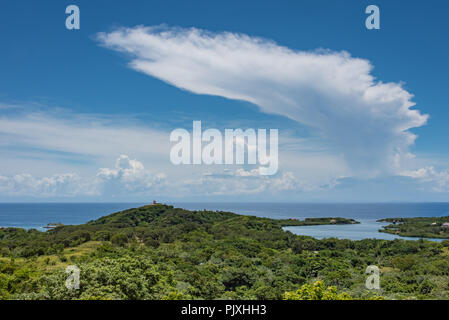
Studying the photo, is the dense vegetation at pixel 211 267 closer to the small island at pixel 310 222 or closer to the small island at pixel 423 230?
the small island at pixel 423 230

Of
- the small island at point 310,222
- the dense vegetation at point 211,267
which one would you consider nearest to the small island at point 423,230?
the small island at point 310,222

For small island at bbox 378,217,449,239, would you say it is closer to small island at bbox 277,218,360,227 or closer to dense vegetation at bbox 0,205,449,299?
small island at bbox 277,218,360,227

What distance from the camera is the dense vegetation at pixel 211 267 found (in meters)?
16.2

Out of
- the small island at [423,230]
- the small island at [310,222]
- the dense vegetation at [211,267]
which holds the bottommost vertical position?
the small island at [310,222]

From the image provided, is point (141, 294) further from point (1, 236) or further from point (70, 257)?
point (1, 236)

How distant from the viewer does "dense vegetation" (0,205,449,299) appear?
16234 millimetres

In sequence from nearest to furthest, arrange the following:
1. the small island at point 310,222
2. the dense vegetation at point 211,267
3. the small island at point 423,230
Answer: the dense vegetation at point 211,267 < the small island at point 423,230 < the small island at point 310,222

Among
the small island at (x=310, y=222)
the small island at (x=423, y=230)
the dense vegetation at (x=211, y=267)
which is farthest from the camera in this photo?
the small island at (x=310, y=222)

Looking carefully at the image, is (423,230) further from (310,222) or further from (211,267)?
(211,267)

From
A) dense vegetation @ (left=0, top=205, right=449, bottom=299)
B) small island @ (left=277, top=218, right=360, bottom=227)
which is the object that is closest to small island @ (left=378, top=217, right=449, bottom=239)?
small island @ (left=277, top=218, right=360, bottom=227)

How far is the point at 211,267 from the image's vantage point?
109 ft

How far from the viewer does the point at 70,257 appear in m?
35.9
